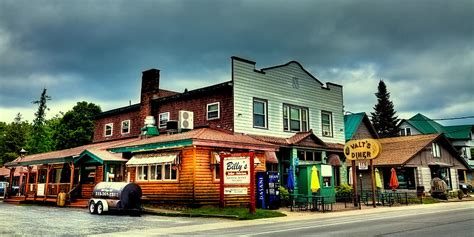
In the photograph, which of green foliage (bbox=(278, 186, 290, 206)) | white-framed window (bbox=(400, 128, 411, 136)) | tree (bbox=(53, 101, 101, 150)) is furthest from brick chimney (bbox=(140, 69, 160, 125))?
white-framed window (bbox=(400, 128, 411, 136))

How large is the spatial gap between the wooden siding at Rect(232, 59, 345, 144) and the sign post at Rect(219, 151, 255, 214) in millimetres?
5922

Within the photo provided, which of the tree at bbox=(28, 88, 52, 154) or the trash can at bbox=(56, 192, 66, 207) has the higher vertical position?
the tree at bbox=(28, 88, 52, 154)

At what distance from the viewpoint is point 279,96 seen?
2861 cm

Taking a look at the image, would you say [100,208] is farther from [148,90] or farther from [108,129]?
[108,129]

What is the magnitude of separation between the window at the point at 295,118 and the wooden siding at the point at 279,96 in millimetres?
369

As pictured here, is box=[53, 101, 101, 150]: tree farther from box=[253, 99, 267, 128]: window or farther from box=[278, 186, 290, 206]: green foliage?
box=[278, 186, 290, 206]: green foliage

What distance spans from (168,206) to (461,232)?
14.6 meters

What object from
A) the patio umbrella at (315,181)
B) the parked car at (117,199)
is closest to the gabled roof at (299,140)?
the patio umbrella at (315,181)

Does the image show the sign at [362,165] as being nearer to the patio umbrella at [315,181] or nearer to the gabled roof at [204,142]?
the patio umbrella at [315,181]

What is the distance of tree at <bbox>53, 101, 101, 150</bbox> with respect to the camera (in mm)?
55594

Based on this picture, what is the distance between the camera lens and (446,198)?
Answer: 34406 mm

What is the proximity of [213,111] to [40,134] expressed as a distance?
5522 centimetres

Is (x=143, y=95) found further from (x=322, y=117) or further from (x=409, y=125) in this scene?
(x=409, y=125)

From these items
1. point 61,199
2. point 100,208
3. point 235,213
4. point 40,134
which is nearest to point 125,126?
point 61,199
